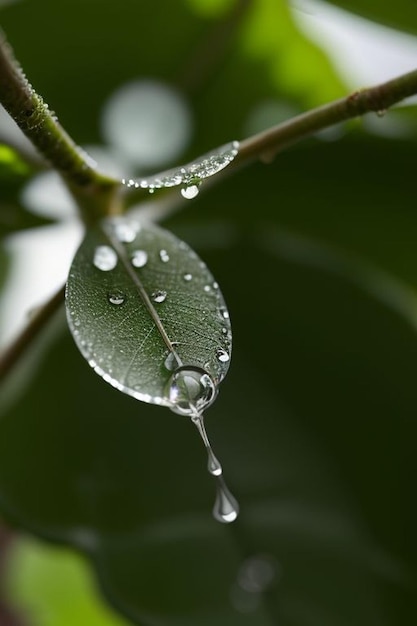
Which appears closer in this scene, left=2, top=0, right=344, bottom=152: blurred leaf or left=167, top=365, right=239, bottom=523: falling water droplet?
left=167, top=365, right=239, bottom=523: falling water droplet

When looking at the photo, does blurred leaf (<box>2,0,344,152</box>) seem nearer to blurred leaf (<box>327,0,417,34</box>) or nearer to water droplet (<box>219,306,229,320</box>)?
blurred leaf (<box>327,0,417,34</box>)

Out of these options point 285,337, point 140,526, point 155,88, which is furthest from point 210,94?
point 140,526

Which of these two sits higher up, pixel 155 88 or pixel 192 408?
pixel 155 88

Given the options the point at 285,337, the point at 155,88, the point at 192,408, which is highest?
the point at 155,88

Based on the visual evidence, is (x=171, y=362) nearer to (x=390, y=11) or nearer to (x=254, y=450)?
(x=254, y=450)

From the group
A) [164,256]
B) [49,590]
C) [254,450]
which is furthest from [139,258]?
[49,590]

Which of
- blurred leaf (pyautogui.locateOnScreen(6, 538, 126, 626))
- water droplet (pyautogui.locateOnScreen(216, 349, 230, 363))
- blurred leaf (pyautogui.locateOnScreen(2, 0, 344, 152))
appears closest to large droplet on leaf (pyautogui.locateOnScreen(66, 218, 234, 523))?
water droplet (pyautogui.locateOnScreen(216, 349, 230, 363))

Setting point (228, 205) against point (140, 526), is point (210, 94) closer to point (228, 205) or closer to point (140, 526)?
point (228, 205)
